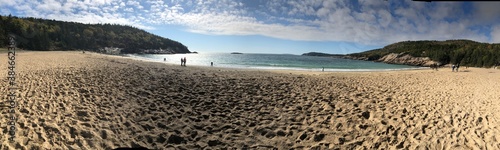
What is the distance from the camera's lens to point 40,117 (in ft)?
29.6

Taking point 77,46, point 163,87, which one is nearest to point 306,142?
point 163,87

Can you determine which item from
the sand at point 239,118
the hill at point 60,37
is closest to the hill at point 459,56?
the sand at point 239,118

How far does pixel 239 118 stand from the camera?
10961mm

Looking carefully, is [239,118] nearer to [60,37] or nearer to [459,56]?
[459,56]

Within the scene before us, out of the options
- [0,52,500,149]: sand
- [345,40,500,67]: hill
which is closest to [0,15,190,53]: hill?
[0,52,500,149]: sand

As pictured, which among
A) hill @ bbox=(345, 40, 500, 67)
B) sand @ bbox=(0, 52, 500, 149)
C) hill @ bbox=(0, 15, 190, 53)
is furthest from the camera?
hill @ bbox=(0, 15, 190, 53)

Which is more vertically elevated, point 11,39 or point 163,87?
point 11,39

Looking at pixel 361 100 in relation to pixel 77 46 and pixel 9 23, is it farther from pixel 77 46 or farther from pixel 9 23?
pixel 77 46

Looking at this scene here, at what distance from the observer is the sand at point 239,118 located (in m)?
8.51

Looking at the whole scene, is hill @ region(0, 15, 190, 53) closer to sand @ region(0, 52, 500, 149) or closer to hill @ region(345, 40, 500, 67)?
sand @ region(0, 52, 500, 149)

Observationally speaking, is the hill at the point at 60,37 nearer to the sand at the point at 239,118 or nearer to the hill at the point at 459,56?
the sand at the point at 239,118

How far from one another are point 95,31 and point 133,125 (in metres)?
173

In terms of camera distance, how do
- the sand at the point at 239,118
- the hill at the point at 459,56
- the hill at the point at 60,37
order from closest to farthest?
the sand at the point at 239,118
the hill at the point at 459,56
the hill at the point at 60,37

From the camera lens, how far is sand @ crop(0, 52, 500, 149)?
8.51 m
